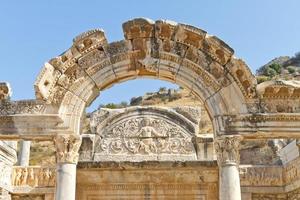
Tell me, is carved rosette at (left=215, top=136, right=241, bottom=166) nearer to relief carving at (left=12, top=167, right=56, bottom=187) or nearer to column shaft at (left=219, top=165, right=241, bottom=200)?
column shaft at (left=219, top=165, right=241, bottom=200)

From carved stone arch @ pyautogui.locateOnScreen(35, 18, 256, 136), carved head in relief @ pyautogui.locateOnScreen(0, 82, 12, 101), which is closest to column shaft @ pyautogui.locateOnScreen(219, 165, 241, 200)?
carved stone arch @ pyautogui.locateOnScreen(35, 18, 256, 136)

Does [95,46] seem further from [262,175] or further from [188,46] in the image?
[262,175]

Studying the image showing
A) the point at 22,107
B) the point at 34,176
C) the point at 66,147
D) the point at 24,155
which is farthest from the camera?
the point at 24,155

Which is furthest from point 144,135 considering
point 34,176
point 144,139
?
point 34,176

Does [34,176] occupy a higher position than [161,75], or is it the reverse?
[161,75]

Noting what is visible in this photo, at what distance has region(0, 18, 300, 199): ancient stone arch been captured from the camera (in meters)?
8.99

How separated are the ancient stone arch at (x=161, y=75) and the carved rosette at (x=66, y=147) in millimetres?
19

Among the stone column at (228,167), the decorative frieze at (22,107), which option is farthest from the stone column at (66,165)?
the stone column at (228,167)

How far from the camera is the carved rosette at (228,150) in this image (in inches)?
350

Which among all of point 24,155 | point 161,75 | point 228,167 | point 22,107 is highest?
point 161,75

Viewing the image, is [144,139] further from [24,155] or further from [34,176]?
[24,155]

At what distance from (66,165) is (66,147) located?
0.35 metres

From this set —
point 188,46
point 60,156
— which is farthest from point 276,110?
point 60,156

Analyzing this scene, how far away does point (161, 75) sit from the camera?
951cm
